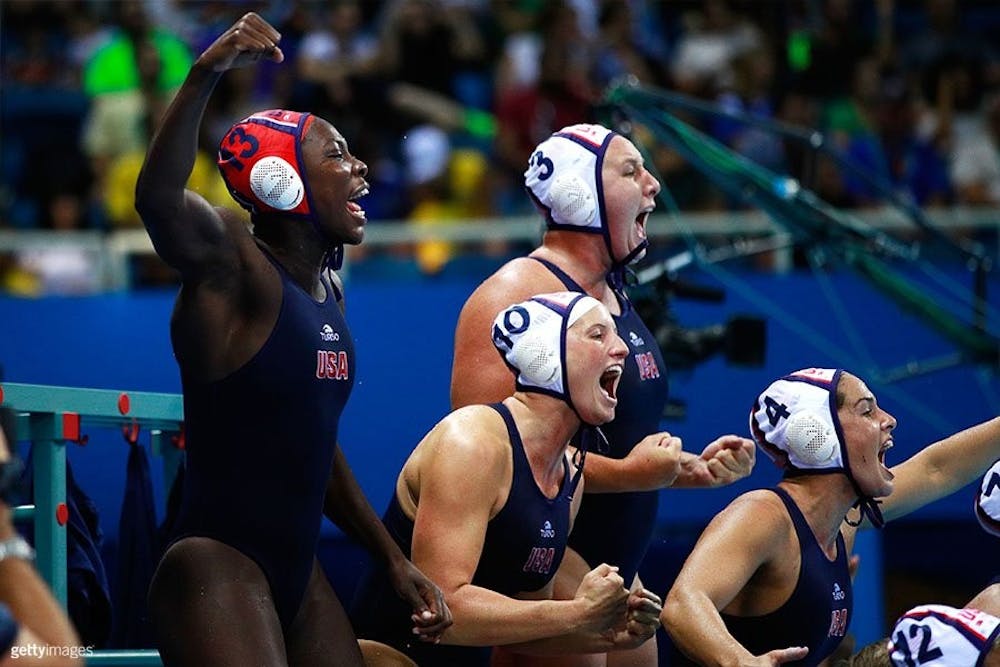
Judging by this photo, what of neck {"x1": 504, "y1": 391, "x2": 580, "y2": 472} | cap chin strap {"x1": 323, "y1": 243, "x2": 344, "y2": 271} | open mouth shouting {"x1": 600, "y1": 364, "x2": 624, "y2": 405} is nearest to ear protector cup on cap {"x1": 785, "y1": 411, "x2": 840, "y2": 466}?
open mouth shouting {"x1": 600, "y1": 364, "x2": 624, "y2": 405}

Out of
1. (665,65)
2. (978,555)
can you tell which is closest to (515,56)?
(665,65)

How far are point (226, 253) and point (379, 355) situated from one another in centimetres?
531

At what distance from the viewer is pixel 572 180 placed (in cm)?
556

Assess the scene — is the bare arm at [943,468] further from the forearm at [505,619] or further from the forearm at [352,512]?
the forearm at [352,512]

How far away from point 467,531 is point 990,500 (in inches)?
71.2

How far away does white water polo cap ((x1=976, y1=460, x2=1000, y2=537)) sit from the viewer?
18.0 ft

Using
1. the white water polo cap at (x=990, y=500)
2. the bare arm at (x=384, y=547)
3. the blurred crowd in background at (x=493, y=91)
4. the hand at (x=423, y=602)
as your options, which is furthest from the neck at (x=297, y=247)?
the blurred crowd in background at (x=493, y=91)

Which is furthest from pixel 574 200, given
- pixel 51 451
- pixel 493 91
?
pixel 493 91

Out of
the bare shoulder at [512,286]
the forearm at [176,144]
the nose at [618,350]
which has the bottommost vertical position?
the nose at [618,350]

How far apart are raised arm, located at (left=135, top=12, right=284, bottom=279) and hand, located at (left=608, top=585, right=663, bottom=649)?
1.39 metres

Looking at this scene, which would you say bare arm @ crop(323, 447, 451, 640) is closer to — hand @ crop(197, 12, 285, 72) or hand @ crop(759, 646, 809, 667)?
hand @ crop(759, 646, 809, 667)

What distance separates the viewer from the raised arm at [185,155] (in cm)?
419

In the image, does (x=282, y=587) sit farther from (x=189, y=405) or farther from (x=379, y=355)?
(x=379, y=355)

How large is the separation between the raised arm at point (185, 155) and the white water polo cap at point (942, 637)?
1.98 m
